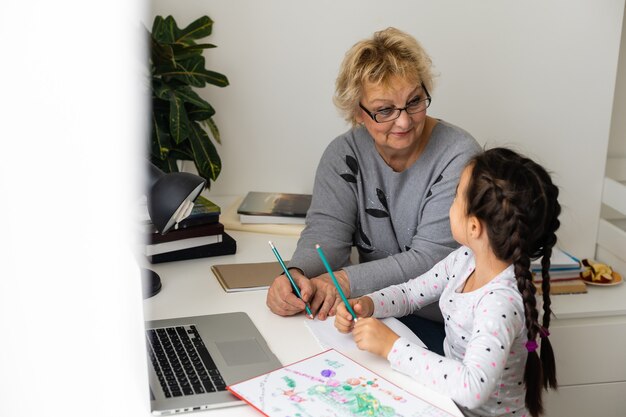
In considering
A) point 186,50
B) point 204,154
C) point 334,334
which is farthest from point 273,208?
point 334,334

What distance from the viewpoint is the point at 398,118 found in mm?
1667

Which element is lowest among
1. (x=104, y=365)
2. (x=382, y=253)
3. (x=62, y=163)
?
(x=382, y=253)

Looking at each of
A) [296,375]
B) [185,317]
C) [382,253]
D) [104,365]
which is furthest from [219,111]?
[104,365]

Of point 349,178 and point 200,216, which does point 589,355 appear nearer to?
point 349,178

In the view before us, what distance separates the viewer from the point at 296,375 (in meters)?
1.23

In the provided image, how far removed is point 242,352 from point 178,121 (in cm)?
89

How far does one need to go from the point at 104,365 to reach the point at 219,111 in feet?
4.68

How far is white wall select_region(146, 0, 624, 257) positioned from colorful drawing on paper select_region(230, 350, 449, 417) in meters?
1.19

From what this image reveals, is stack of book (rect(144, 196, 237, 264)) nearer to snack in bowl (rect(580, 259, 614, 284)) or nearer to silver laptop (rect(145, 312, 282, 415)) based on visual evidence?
silver laptop (rect(145, 312, 282, 415))

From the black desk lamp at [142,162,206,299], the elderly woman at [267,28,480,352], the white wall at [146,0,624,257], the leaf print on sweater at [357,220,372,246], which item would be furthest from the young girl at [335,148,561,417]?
the white wall at [146,0,624,257]

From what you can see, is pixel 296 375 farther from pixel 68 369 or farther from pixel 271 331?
pixel 68 369

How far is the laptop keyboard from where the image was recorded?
47.5 inches

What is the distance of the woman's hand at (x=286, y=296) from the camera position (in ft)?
4.91

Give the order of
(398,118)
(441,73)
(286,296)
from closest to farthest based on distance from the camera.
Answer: (286,296)
(398,118)
(441,73)
